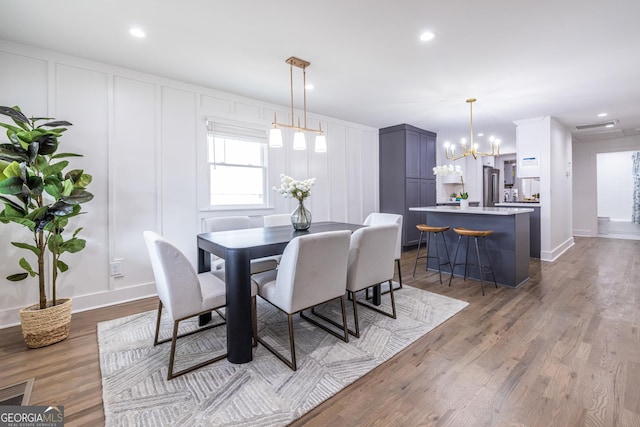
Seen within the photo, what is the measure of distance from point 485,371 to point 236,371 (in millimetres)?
1649

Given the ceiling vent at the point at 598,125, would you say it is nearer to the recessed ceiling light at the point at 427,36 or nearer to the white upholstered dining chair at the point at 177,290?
the recessed ceiling light at the point at 427,36

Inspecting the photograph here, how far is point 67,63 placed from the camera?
278 cm

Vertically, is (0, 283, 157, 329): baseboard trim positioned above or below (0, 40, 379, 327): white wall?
below

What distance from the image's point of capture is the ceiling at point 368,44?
212 cm

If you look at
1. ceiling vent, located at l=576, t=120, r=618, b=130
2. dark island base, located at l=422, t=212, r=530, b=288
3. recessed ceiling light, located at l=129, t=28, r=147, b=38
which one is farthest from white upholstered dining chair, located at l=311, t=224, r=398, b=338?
ceiling vent, located at l=576, t=120, r=618, b=130

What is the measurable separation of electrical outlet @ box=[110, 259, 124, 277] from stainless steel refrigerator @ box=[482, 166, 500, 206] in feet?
28.9

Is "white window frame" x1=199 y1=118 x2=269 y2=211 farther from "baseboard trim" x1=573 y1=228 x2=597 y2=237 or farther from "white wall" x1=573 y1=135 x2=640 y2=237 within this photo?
"baseboard trim" x1=573 y1=228 x2=597 y2=237

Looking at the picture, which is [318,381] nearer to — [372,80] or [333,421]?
[333,421]

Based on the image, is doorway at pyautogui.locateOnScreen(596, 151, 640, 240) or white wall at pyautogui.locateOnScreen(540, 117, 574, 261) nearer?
white wall at pyautogui.locateOnScreen(540, 117, 574, 261)

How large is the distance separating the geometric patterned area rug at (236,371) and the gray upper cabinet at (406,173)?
3.18 metres

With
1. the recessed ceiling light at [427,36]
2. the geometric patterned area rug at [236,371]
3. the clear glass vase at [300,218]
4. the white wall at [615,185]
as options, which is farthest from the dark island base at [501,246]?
the white wall at [615,185]

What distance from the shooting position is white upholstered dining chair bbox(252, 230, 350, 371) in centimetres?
186

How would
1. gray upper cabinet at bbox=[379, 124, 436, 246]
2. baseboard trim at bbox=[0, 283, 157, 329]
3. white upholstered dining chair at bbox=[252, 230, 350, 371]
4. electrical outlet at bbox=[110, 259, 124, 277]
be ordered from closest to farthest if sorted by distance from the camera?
white upholstered dining chair at bbox=[252, 230, 350, 371] → baseboard trim at bbox=[0, 283, 157, 329] → electrical outlet at bbox=[110, 259, 124, 277] → gray upper cabinet at bbox=[379, 124, 436, 246]

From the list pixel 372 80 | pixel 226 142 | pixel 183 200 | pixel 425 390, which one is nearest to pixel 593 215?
pixel 372 80
